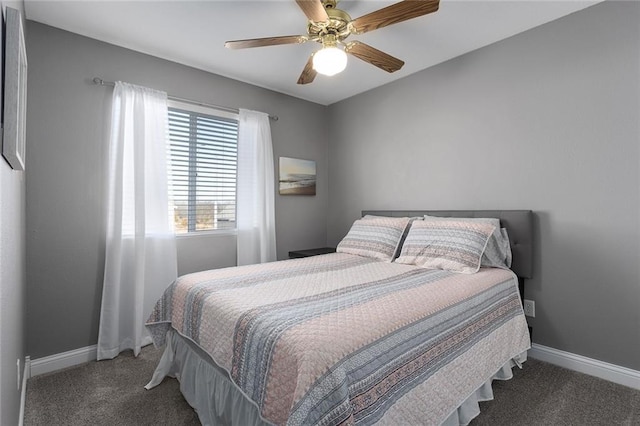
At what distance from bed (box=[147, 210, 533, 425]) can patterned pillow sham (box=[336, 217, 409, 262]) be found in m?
0.19

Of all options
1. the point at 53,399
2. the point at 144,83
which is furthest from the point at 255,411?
the point at 144,83

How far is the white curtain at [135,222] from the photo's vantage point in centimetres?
261

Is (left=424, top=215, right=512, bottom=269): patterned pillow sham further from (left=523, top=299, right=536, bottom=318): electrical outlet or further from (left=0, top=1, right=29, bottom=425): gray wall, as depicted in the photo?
(left=0, top=1, right=29, bottom=425): gray wall

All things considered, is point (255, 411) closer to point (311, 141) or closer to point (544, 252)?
point (544, 252)

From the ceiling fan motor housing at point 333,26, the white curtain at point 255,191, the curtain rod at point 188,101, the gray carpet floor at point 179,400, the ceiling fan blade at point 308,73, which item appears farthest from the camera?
the white curtain at point 255,191

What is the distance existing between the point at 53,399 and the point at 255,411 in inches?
62.5

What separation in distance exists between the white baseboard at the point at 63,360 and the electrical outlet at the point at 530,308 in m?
3.46

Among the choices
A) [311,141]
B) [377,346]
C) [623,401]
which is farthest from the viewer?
[311,141]

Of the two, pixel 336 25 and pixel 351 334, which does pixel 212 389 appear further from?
pixel 336 25

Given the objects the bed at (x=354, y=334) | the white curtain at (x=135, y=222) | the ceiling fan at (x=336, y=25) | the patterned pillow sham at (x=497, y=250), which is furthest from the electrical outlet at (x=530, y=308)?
the white curtain at (x=135, y=222)

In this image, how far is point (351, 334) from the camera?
1.25 metres

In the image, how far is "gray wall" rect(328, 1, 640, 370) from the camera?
214 centimetres

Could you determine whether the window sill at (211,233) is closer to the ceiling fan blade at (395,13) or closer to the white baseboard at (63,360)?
the white baseboard at (63,360)

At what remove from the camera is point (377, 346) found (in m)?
1.26
